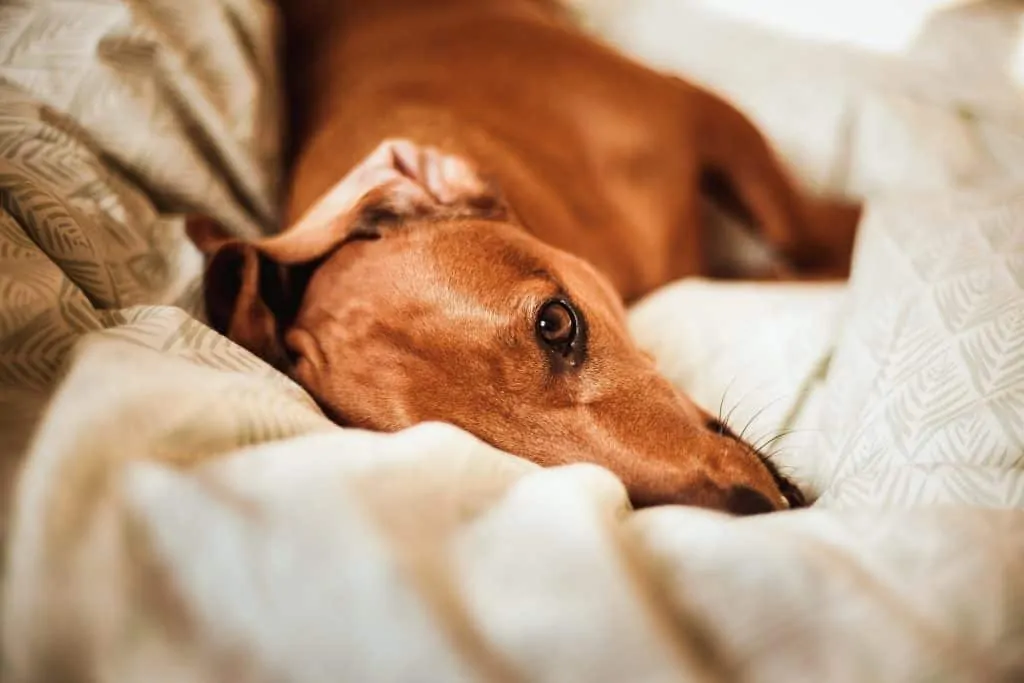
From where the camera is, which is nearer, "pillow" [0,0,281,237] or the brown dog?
the brown dog

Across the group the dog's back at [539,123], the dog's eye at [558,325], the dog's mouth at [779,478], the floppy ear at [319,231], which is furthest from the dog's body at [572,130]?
the dog's mouth at [779,478]

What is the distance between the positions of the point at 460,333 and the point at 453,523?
1.30 feet

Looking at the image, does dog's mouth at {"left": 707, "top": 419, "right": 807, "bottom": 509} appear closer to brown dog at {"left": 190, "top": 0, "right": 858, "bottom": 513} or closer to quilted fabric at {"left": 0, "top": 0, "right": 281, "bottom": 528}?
brown dog at {"left": 190, "top": 0, "right": 858, "bottom": 513}

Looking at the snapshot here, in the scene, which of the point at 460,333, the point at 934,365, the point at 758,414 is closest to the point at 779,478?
the point at 758,414

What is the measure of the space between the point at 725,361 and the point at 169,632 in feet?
3.06

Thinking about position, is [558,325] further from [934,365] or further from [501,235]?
[934,365]

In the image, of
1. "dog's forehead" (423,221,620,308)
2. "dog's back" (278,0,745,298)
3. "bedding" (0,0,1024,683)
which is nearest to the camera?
"bedding" (0,0,1024,683)

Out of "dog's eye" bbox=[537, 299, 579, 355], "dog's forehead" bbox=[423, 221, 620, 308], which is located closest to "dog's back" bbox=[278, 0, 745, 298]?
"dog's forehead" bbox=[423, 221, 620, 308]

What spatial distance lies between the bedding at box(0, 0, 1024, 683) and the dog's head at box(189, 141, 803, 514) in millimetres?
117

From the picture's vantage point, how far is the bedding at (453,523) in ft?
1.84

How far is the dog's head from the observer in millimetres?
989

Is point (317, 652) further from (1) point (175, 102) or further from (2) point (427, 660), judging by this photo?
(1) point (175, 102)

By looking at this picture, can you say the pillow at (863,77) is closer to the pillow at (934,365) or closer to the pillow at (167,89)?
the pillow at (934,365)

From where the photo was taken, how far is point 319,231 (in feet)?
4.05
